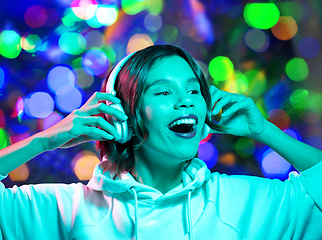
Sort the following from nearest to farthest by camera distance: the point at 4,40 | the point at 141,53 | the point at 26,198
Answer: the point at 26,198 → the point at 141,53 → the point at 4,40

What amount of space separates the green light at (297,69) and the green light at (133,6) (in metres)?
1.21

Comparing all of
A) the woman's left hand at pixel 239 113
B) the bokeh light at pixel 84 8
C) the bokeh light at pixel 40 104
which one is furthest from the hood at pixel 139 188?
the bokeh light at pixel 84 8

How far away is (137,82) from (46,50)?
51.2 inches

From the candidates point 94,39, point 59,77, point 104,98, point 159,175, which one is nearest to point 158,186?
point 159,175

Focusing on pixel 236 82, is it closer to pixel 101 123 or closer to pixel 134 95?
pixel 134 95

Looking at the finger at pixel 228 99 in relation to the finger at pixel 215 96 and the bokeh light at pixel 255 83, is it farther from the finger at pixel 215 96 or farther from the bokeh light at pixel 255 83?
the bokeh light at pixel 255 83

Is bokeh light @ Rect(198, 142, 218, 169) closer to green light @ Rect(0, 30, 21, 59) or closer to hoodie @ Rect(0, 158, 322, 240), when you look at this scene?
hoodie @ Rect(0, 158, 322, 240)

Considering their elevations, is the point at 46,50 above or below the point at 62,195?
above

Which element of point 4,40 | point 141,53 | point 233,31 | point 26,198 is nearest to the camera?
point 26,198

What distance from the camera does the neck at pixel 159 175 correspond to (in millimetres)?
1017

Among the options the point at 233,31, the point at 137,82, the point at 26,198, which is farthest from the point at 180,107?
the point at 233,31

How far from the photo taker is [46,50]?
1943 millimetres

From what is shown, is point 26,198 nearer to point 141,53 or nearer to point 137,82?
point 137,82

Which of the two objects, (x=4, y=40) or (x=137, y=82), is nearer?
(x=137, y=82)
